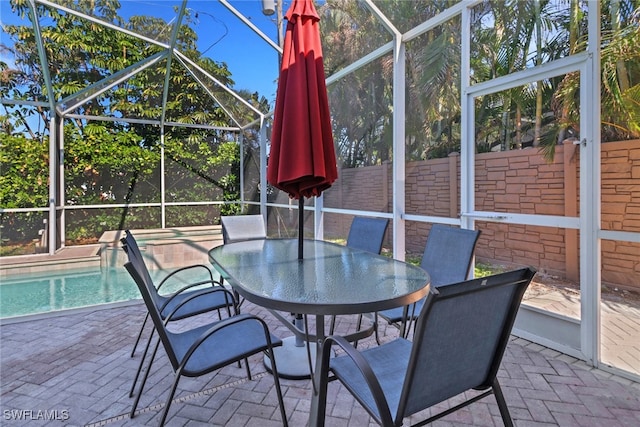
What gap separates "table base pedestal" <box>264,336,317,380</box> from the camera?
245cm

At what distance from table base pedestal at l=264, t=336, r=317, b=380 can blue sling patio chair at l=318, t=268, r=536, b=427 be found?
1.04 meters

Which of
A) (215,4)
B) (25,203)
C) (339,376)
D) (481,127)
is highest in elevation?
(215,4)

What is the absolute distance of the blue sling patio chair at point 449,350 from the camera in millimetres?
1198

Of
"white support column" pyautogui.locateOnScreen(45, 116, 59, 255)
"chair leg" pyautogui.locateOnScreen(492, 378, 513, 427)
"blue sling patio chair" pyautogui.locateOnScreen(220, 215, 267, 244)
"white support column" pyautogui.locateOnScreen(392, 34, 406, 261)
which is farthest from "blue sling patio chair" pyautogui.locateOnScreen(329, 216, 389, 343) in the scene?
"white support column" pyautogui.locateOnScreen(45, 116, 59, 255)

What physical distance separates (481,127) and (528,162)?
588 millimetres

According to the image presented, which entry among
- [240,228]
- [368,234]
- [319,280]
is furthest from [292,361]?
[240,228]

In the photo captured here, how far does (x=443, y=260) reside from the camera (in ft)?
8.62

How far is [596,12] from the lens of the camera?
2562mm

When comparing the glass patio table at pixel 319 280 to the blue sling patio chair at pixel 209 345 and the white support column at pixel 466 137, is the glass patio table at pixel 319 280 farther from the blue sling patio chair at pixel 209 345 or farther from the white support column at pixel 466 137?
the white support column at pixel 466 137

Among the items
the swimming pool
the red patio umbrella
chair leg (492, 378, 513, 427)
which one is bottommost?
the swimming pool

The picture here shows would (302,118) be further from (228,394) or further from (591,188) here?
(591,188)

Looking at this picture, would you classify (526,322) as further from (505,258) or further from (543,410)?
(543,410)

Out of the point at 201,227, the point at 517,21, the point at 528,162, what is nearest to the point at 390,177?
the point at 528,162

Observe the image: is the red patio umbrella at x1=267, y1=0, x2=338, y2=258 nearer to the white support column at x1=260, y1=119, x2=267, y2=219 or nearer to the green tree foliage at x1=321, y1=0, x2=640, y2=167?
the green tree foliage at x1=321, y1=0, x2=640, y2=167
